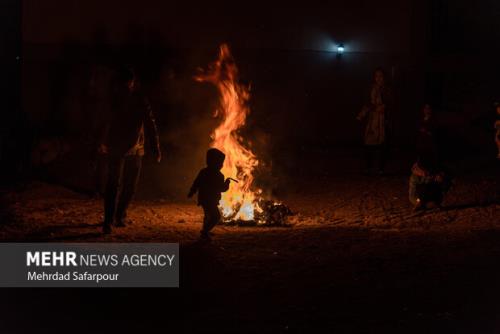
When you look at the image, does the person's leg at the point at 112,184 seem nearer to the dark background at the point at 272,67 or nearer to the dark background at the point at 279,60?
the dark background at the point at 272,67

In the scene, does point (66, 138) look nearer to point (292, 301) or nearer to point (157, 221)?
point (157, 221)

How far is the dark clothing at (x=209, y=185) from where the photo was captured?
844cm

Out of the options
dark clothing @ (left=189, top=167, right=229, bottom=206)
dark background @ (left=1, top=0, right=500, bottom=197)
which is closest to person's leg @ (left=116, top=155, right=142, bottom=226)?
dark clothing @ (left=189, top=167, right=229, bottom=206)

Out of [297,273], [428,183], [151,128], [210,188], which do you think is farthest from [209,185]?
[428,183]

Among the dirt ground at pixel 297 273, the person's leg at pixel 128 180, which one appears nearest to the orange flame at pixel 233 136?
the dirt ground at pixel 297 273

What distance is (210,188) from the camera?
8.44 meters

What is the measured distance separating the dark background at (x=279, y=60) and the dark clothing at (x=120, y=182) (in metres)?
7.47

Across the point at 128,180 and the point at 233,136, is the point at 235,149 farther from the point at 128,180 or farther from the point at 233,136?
the point at 128,180

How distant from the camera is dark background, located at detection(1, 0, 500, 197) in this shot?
17.2m

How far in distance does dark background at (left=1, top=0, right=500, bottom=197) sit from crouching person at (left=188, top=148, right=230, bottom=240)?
318 inches

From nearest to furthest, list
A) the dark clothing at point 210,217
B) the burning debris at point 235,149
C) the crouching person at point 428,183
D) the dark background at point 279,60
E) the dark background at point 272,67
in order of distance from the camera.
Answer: the dark clothing at point 210,217 < the burning debris at point 235,149 < the crouching person at point 428,183 < the dark background at point 272,67 < the dark background at point 279,60

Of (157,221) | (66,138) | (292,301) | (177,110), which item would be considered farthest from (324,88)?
(292,301)

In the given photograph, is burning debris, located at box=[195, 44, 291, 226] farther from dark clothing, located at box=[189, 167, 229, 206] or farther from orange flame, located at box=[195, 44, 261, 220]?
dark clothing, located at box=[189, 167, 229, 206]

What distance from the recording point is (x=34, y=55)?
56.7ft
